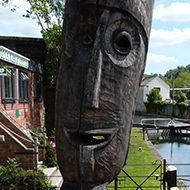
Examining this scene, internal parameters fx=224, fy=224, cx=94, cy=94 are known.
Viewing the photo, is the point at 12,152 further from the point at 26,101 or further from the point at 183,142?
the point at 183,142

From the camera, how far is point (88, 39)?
1814mm

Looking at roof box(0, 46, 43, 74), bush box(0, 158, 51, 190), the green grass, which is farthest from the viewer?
roof box(0, 46, 43, 74)

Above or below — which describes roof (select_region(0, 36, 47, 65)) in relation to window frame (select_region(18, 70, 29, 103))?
above

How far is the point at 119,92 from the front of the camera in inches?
68.4

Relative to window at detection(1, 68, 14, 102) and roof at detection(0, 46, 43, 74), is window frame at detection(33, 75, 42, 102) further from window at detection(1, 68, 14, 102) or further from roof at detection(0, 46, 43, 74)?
window at detection(1, 68, 14, 102)

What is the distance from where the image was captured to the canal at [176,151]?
12016 millimetres

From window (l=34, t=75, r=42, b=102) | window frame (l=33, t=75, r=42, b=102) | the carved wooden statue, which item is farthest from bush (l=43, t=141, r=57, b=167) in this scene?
the carved wooden statue

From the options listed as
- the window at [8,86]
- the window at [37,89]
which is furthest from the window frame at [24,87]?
the window at [37,89]

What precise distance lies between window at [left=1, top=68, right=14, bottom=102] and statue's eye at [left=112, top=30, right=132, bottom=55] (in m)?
8.50

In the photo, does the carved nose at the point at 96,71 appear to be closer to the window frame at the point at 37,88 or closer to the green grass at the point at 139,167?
the green grass at the point at 139,167

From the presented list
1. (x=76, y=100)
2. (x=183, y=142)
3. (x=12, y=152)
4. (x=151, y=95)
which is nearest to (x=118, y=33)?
(x=76, y=100)

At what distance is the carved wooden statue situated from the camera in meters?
1.70

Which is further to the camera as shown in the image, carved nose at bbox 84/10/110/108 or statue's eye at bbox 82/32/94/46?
statue's eye at bbox 82/32/94/46

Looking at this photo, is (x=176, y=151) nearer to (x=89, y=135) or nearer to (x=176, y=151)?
(x=176, y=151)
